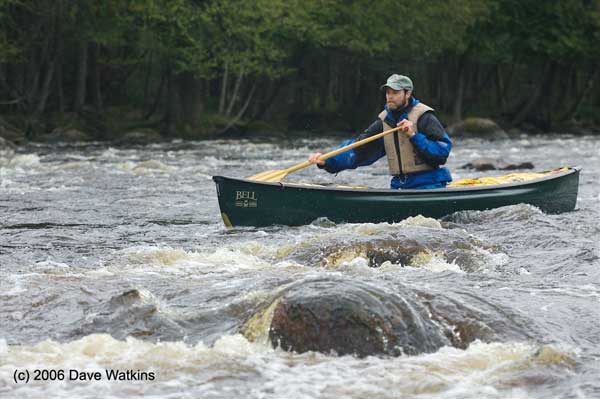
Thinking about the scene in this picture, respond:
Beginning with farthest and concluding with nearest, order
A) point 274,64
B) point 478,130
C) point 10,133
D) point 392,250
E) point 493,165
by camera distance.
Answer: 1. point 274,64
2. point 478,130
3. point 10,133
4. point 493,165
5. point 392,250

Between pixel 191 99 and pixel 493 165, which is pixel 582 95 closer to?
pixel 191 99

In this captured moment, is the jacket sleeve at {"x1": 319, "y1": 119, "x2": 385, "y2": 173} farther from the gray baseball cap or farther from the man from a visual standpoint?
the gray baseball cap

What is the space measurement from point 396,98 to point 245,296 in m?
4.10

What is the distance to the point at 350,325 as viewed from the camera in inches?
223

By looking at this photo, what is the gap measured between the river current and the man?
1.89 feet

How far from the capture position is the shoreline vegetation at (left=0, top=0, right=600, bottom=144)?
3058 centimetres

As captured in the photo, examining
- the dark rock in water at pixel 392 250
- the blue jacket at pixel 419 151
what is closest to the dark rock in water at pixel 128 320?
the dark rock in water at pixel 392 250

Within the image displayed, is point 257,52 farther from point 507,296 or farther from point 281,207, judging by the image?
point 507,296

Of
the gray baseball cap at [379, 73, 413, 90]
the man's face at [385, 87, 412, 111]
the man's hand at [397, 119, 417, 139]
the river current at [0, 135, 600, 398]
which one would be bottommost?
the river current at [0, 135, 600, 398]

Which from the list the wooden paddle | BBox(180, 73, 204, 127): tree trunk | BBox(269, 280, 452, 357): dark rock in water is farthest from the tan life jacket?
BBox(180, 73, 204, 127): tree trunk

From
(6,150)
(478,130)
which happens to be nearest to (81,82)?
(6,150)

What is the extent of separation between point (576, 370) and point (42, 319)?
3083 mm

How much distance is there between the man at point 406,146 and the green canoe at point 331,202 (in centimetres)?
33

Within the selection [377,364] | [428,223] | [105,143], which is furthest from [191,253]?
[105,143]
